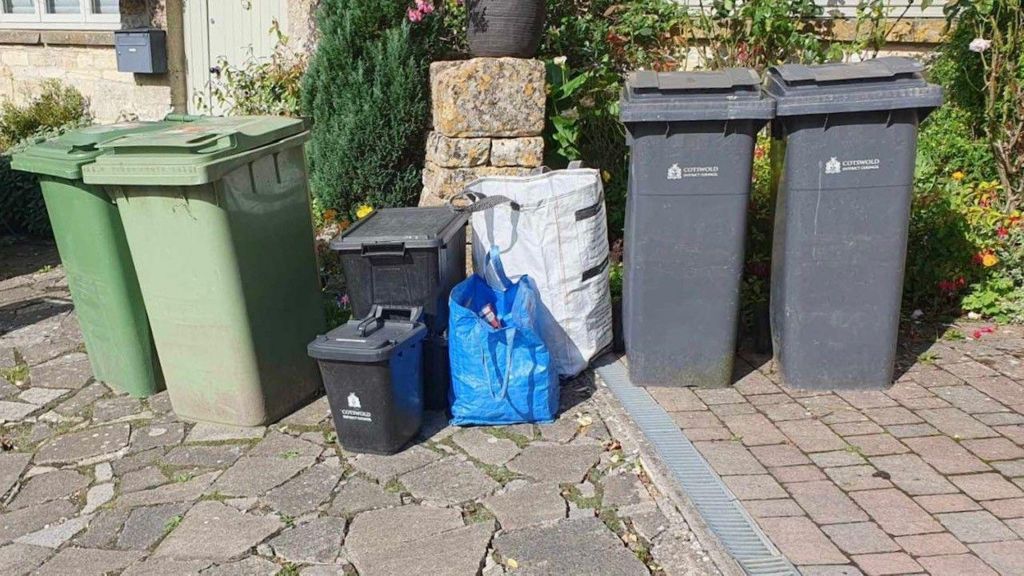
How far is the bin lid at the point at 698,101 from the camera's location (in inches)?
162

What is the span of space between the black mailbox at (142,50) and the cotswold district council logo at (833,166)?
6792mm

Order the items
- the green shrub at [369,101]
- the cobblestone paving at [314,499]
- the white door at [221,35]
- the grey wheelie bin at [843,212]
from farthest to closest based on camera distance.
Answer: the white door at [221,35] < the green shrub at [369,101] < the grey wheelie bin at [843,212] < the cobblestone paving at [314,499]

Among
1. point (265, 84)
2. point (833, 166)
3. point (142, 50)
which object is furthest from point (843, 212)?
point (142, 50)

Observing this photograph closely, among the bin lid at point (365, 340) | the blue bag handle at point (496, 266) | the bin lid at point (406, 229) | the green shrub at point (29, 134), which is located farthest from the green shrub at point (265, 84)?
the bin lid at point (365, 340)

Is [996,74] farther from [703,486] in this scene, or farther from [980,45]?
[703,486]

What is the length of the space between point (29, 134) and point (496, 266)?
6.75 metres

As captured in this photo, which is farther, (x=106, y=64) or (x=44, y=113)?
(x=106, y=64)

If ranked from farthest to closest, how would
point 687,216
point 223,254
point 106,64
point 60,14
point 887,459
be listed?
1. point 60,14
2. point 106,64
3. point 687,216
4. point 223,254
5. point 887,459

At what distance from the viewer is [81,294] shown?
464 cm

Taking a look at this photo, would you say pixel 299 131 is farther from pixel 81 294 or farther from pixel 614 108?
pixel 614 108

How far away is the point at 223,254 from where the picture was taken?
3951 mm

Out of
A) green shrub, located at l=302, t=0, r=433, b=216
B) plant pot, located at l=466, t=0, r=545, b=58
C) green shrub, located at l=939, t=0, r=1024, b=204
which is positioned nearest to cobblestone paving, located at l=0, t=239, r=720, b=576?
plant pot, located at l=466, t=0, r=545, b=58

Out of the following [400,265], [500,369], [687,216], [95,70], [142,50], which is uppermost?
[142,50]

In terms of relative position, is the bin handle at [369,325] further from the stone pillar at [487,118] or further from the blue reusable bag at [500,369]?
the stone pillar at [487,118]
